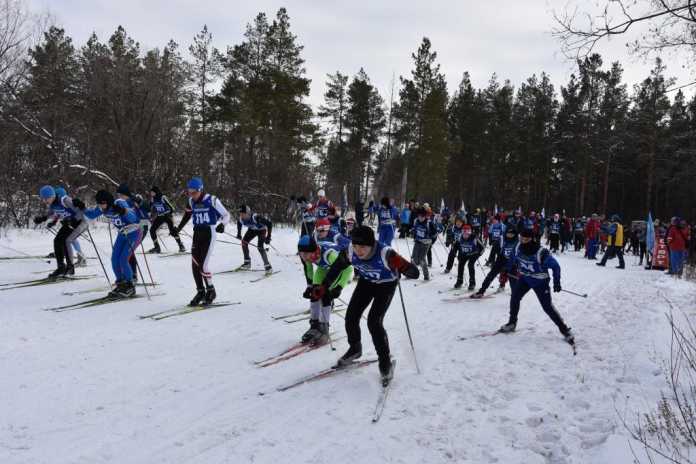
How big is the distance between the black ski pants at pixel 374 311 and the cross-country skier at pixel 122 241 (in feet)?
16.6

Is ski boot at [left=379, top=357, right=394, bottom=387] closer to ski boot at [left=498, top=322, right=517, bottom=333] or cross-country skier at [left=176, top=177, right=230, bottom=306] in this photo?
ski boot at [left=498, top=322, right=517, bottom=333]

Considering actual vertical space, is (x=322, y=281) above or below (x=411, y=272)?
below

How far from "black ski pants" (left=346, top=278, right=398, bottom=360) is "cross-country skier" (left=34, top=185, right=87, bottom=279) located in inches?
288

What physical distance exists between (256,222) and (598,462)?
9785mm

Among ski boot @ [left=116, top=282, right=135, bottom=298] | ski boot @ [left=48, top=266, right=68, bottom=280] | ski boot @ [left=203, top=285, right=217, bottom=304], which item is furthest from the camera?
ski boot @ [left=48, top=266, right=68, bottom=280]

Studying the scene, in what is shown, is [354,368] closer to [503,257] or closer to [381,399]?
[381,399]

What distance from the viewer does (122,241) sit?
26.7 ft

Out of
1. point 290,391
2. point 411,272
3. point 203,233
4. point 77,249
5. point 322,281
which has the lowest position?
point 290,391

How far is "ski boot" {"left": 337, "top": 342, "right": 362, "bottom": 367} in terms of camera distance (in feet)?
16.6

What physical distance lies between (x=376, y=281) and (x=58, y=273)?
784cm

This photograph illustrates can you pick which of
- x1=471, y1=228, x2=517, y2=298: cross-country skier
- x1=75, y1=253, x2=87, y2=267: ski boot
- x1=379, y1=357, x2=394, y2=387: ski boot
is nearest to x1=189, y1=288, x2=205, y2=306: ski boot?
x1=379, y1=357, x2=394, y2=387: ski boot

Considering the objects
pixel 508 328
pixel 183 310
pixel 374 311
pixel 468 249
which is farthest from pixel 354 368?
pixel 468 249

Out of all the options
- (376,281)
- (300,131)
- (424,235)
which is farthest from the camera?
(300,131)

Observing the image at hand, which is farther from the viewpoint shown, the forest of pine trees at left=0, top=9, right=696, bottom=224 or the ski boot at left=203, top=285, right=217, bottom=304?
the forest of pine trees at left=0, top=9, right=696, bottom=224
